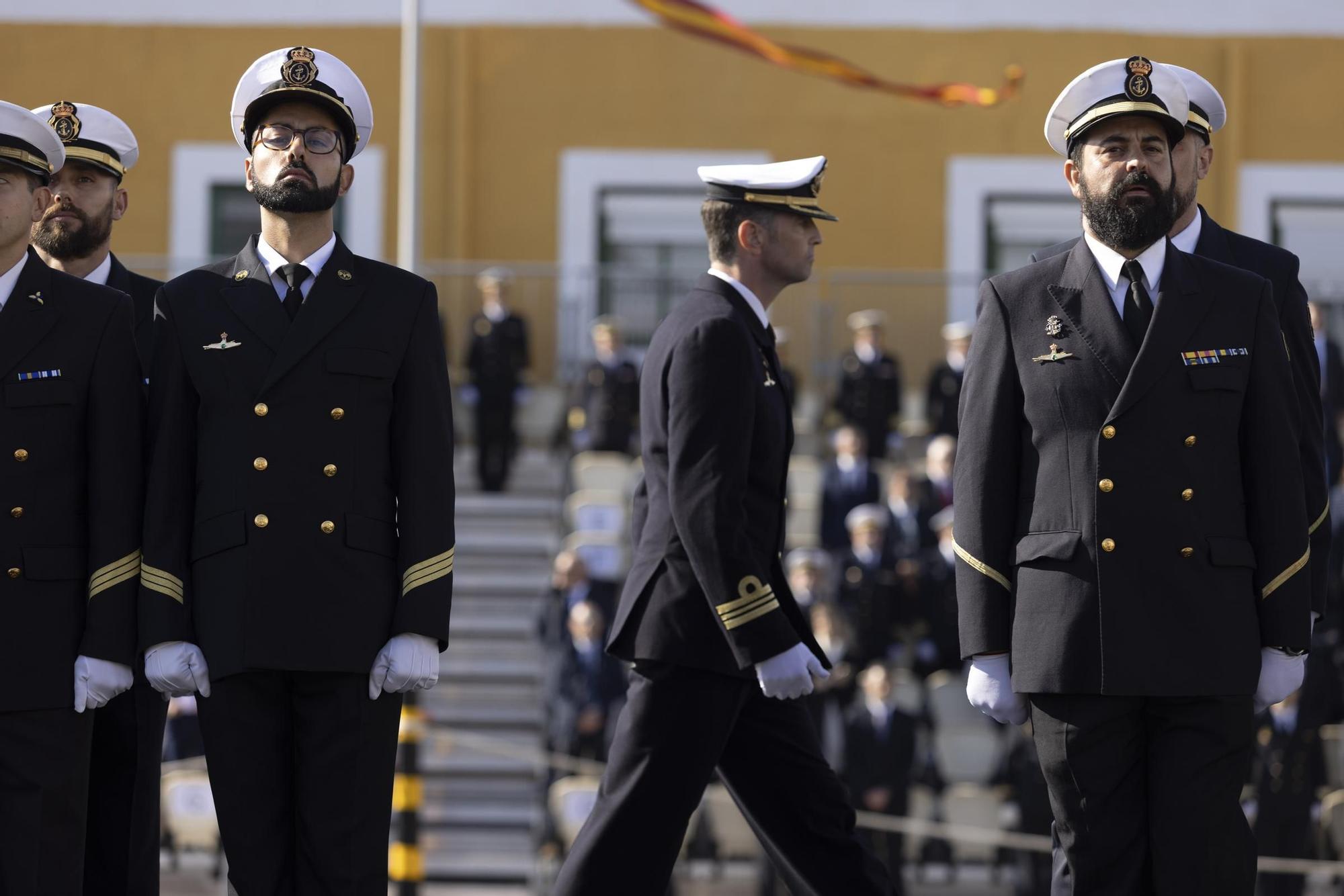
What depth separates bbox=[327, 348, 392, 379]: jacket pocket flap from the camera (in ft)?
16.3

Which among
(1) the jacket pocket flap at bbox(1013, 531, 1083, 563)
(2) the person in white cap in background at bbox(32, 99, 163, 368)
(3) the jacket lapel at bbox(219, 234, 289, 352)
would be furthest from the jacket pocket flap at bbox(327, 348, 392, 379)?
(1) the jacket pocket flap at bbox(1013, 531, 1083, 563)

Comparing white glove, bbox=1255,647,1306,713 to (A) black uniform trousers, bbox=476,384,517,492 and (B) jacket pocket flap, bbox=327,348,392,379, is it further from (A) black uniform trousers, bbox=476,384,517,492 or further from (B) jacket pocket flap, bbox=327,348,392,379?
(A) black uniform trousers, bbox=476,384,517,492

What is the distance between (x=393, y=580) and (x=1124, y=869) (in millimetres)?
1779

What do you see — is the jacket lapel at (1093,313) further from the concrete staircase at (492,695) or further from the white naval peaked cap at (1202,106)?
the concrete staircase at (492,695)

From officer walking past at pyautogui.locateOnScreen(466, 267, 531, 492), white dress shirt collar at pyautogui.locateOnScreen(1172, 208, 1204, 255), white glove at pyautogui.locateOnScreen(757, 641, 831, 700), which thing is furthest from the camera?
officer walking past at pyautogui.locateOnScreen(466, 267, 531, 492)

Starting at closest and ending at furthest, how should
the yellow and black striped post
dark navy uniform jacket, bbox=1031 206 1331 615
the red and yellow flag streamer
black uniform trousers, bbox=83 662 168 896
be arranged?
1. dark navy uniform jacket, bbox=1031 206 1331 615
2. black uniform trousers, bbox=83 662 168 896
3. the yellow and black striped post
4. the red and yellow flag streamer

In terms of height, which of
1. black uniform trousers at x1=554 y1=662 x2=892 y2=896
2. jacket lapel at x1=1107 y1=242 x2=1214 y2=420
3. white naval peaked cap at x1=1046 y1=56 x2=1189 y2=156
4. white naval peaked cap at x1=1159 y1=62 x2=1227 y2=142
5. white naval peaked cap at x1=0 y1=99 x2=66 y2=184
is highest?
white naval peaked cap at x1=1159 y1=62 x2=1227 y2=142

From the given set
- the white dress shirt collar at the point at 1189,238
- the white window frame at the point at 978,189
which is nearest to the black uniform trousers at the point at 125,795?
the white dress shirt collar at the point at 1189,238

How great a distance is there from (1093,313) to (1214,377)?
317 millimetres

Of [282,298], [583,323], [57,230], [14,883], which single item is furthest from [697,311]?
[583,323]

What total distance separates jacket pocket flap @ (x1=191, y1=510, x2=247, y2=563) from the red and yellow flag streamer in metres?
13.5

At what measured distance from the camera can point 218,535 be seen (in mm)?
4898

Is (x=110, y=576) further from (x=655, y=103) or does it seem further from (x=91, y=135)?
(x=655, y=103)

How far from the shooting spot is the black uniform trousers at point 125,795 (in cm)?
529
